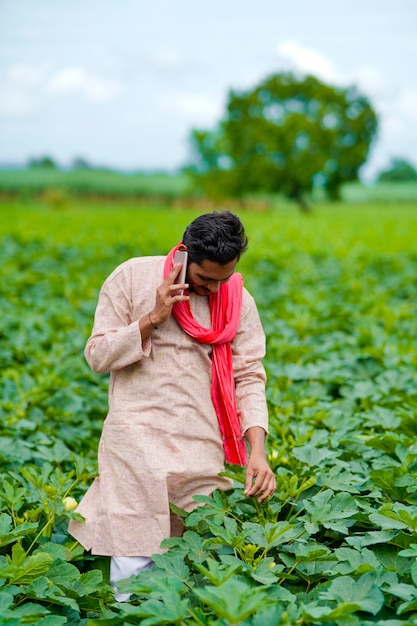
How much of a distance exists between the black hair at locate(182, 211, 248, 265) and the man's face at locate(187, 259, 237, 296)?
16 millimetres

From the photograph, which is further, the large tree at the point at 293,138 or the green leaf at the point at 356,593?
the large tree at the point at 293,138

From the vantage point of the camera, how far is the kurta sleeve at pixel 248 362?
300 cm

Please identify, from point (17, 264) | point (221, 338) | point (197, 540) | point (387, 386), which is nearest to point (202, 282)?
point (221, 338)

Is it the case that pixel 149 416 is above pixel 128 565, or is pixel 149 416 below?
above

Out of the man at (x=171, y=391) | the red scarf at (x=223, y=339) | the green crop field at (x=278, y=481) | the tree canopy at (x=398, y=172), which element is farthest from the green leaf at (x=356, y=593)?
the tree canopy at (x=398, y=172)

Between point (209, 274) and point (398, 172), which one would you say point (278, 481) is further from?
point (398, 172)

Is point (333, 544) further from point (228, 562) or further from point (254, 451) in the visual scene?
point (228, 562)

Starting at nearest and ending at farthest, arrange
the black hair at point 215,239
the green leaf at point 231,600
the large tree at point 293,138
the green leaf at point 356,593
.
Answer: the green leaf at point 231,600, the green leaf at point 356,593, the black hair at point 215,239, the large tree at point 293,138

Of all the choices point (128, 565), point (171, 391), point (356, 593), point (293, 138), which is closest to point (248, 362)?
point (171, 391)

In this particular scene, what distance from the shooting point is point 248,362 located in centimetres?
305

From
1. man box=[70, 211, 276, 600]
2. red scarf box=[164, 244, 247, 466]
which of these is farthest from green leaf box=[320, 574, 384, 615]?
red scarf box=[164, 244, 247, 466]

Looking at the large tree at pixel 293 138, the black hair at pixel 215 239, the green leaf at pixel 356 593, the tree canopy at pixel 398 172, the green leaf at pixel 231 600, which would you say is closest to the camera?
the green leaf at pixel 231 600

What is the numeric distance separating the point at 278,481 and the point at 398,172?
307 feet

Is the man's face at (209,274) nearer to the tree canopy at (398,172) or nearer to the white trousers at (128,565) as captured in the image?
the white trousers at (128,565)
